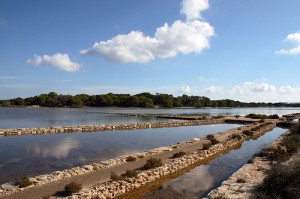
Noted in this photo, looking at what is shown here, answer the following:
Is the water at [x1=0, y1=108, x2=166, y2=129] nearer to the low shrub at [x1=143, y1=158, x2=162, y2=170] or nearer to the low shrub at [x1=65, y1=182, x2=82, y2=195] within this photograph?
the low shrub at [x1=143, y1=158, x2=162, y2=170]

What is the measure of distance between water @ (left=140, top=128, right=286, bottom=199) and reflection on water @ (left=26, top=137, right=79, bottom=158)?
1016 cm

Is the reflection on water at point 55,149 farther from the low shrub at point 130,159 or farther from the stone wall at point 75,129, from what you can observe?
the stone wall at point 75,129

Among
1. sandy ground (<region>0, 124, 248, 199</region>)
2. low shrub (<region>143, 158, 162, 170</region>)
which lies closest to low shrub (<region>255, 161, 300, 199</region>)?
low shrub (<region>143, 158, 162, 170</region>)

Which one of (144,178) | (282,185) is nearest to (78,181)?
(144,178)

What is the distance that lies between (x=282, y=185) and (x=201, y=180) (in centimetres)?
580

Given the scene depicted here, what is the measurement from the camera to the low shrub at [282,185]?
465 inches

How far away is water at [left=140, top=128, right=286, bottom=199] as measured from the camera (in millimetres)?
15031

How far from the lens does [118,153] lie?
25250 mm

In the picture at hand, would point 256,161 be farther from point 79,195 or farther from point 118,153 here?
point 79,195

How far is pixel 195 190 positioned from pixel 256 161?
7.04 m

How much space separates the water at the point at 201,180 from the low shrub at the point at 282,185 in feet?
9.82

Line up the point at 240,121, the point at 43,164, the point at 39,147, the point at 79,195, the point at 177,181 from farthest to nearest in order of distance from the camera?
the point at 240,121, the point at 39,147, the point at 43,164, the point at 177,181, the point at 79,195

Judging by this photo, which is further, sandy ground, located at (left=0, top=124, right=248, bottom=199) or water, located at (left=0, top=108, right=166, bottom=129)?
water, located at (left=0, top=108, right=166, bottom=129)

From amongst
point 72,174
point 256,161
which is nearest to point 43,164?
point 72,174
